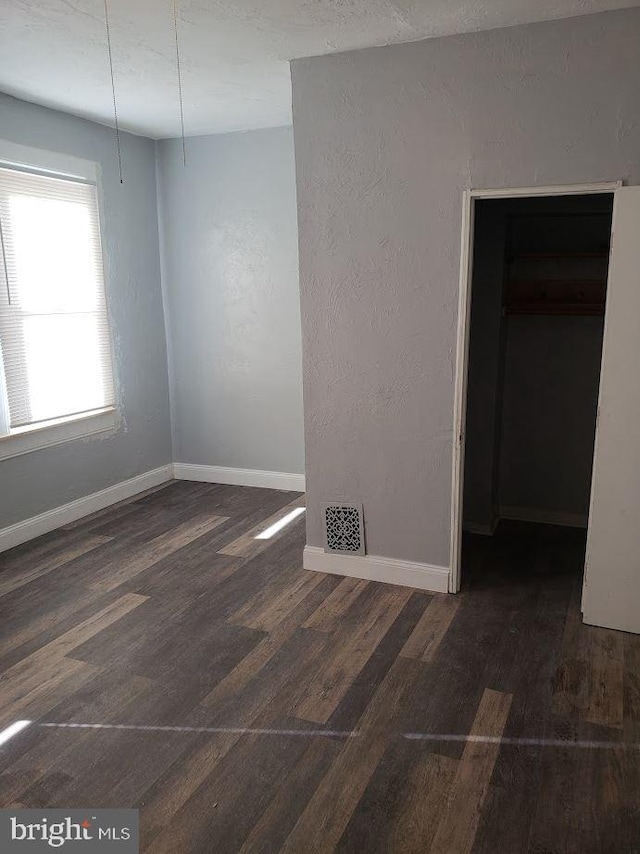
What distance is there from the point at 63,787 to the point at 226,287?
382 centimetres

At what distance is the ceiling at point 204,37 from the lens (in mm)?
2732

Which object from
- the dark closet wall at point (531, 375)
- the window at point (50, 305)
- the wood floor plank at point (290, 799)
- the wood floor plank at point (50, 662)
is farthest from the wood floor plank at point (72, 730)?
the dark closet wall at point (531, 375)

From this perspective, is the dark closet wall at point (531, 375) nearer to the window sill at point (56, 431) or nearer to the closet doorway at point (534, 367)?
the closet doorway at point (534, 367)

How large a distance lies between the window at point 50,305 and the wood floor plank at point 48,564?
0.81 metres

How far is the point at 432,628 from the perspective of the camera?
320cm

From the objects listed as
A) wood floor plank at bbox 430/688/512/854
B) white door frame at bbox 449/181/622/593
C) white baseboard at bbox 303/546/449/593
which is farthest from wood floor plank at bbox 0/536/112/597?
wood floor plank at bbox 430/688/512/854

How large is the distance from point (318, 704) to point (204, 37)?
2.98m

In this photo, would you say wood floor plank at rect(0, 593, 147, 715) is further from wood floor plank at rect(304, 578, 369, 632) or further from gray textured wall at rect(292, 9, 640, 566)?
gray textured wall at rect(292, 9, 640, 566)

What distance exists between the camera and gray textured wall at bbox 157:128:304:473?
5.00 m

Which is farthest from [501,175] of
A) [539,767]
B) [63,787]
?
[63,787]

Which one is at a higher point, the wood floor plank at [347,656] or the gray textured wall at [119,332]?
the gray textured wall at [119,332]

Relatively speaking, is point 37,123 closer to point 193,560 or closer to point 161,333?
point 161,333

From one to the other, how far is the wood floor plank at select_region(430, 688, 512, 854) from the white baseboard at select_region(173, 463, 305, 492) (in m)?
2.90

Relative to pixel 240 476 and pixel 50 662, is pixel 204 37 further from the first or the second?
pixel 240 476
